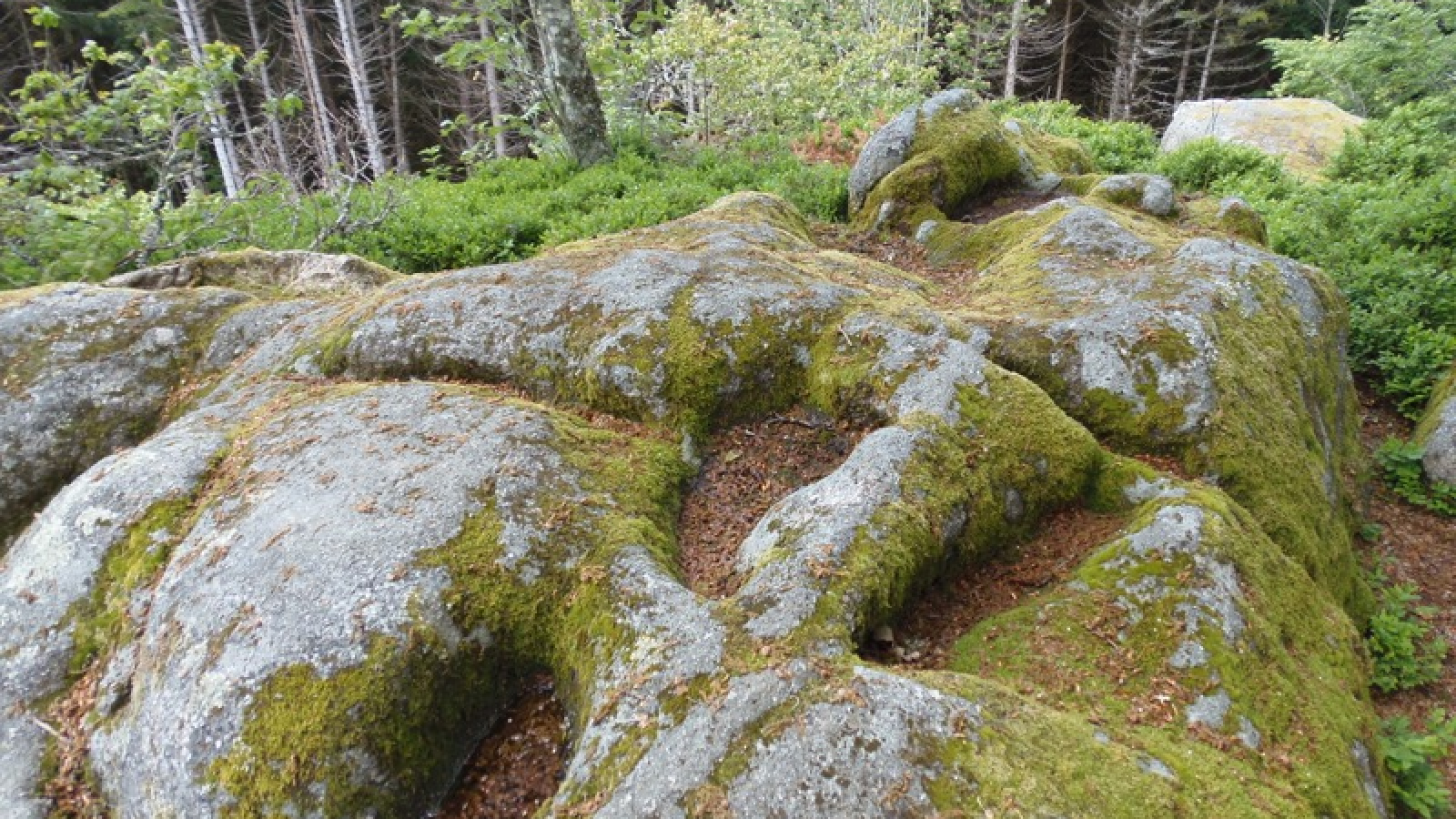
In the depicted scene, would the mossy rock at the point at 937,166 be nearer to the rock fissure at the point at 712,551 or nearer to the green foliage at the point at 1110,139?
the green foliage at the point at 1110,139

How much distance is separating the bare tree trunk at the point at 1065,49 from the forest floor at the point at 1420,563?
28102mm

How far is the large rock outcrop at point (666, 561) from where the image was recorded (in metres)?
2.66

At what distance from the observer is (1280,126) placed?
15898mm

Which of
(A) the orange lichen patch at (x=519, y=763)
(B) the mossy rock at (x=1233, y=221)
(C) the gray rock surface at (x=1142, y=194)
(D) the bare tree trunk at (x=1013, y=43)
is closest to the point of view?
(A) the orange lichen patch at (x=519, y=763)

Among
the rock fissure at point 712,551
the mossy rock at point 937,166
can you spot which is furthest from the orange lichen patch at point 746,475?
the mossy rock at point 937,166

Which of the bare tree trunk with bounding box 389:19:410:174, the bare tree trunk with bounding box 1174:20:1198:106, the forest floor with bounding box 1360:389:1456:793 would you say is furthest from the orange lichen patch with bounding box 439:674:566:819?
the bare tree trunk with bounding box 1174:20:1198:106

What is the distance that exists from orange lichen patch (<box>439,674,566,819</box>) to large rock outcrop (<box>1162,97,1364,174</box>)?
16.6 metres

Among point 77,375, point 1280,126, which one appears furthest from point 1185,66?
point 77,375

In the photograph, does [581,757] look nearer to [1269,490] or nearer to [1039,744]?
[1039,744]

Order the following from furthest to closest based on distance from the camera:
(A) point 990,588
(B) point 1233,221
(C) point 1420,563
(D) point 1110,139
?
(D) point 1110,139 → (B) point 1233,221 → (C) point 1420,563 → (A) point 990,588

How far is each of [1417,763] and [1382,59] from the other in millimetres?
17627

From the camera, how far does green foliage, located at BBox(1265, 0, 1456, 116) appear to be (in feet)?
46.3

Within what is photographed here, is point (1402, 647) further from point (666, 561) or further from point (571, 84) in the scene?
point (571, 84)

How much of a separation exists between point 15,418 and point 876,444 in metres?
5.76
